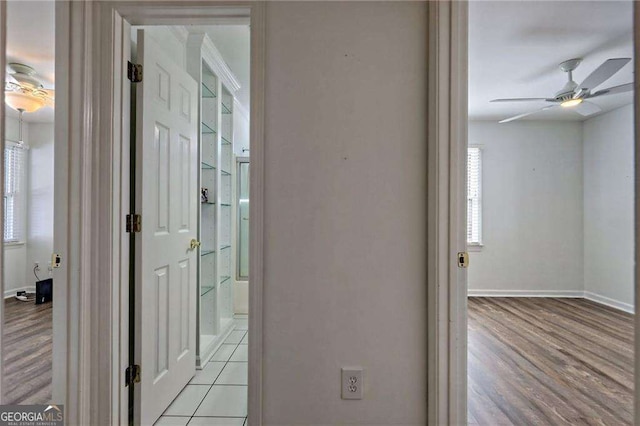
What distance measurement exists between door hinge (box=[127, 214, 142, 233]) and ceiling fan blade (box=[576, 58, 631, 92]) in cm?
333

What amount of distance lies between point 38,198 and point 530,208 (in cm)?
751

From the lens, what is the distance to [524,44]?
286cm

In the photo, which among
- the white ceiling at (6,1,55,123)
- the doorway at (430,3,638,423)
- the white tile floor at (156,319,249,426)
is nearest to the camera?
the doorway at (430,3,638,423)

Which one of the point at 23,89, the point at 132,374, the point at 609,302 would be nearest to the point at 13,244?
the point at 23,89

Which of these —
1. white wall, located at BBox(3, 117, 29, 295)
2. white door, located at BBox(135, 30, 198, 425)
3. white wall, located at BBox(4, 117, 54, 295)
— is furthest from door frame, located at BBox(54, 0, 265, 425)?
white wall, located at BBox(4, 117, 54, 295)

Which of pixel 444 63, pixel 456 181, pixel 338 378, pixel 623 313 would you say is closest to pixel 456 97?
pixel 444 63

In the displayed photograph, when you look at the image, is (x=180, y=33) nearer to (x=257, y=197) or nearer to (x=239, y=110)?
(x=257, y=197)

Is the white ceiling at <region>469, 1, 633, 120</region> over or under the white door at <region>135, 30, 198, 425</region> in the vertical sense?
over

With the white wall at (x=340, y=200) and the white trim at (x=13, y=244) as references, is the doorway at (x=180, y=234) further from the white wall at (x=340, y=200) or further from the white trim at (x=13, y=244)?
the white trim at (x=13, y=244)

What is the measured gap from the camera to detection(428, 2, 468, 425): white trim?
1398 millimetres

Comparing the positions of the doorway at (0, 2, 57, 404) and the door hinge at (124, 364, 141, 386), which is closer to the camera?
the door hinge at (124, 364, 141, 386)

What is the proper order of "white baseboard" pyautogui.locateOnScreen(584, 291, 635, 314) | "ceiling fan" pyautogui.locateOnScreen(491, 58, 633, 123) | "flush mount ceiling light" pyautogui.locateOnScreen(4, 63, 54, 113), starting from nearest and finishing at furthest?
"ceiling fan" pyautogui.locateOnScreen(491, 58, 633, 123), "flush mount ceiling light" pyautogui.locateOnScreen(4, 63, 54, 113), "white baseboard" pyautogui.locateOnScreen(584, 291, 635, 314)

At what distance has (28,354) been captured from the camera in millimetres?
2801

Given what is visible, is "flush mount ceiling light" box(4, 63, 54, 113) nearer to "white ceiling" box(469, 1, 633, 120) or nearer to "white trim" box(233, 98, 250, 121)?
"white trim" box(233, 98, 250, 121)
